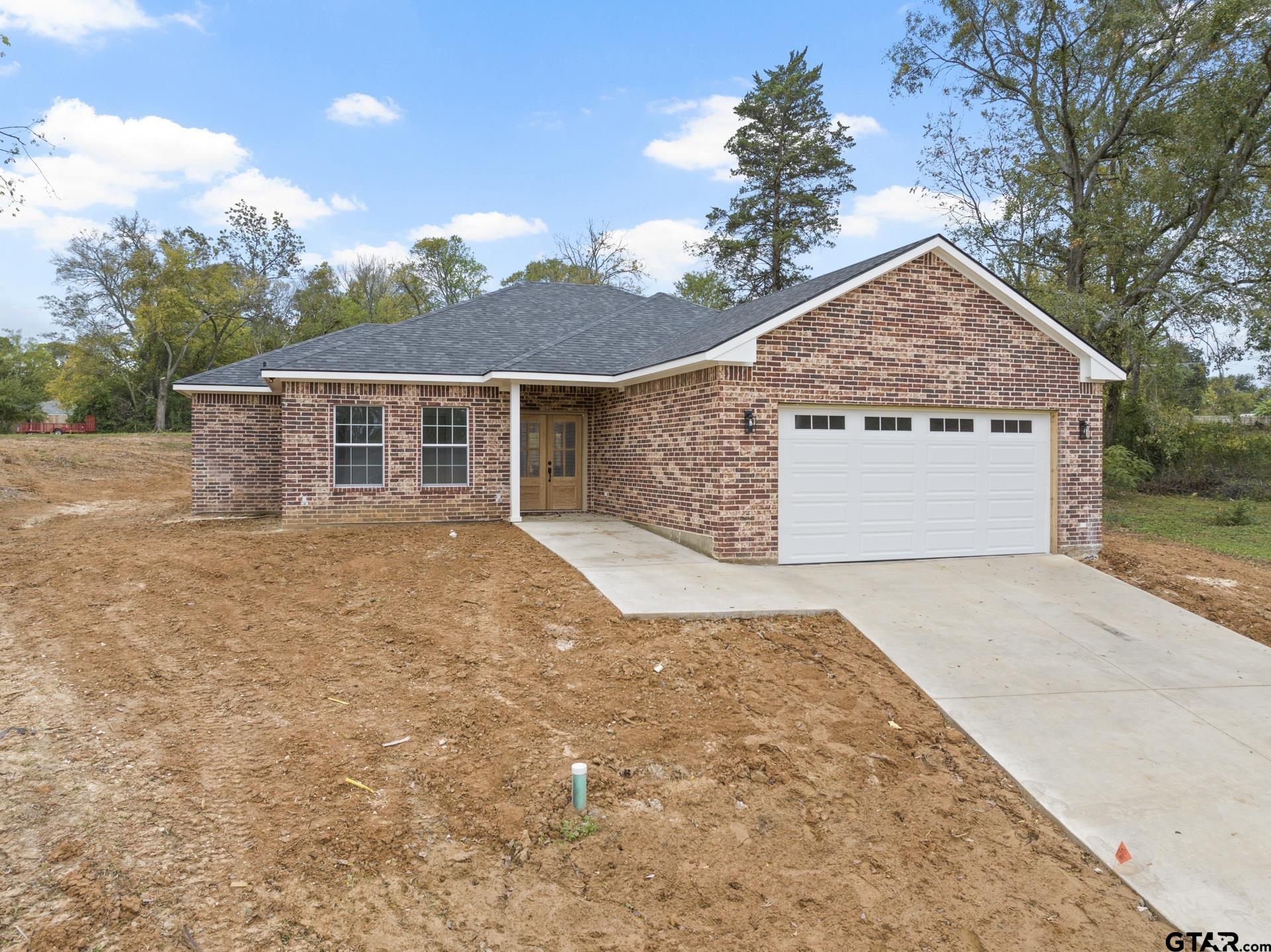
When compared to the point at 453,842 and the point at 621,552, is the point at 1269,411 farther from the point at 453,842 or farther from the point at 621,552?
the point at 453,842

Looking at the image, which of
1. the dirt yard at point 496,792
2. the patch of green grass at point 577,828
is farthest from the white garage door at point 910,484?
the patch of green grass at point 577,828

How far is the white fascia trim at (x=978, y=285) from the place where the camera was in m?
9.89

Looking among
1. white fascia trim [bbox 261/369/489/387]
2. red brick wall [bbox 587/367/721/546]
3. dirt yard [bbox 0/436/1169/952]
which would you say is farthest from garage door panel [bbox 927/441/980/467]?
white fascia trim [bbox 261/369/489/387]

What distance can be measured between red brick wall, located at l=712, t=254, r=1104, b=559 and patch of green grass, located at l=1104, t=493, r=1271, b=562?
15.0ft

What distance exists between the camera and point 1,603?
8.31m

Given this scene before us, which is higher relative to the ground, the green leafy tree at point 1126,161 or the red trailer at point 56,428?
Result: the green leafy tree at point 1126,161

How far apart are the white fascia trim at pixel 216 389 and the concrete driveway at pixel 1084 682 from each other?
869cm

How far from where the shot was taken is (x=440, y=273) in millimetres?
44406

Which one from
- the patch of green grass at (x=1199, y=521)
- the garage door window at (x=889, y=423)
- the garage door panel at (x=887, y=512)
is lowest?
the patch of green grass at (x=1199, y=521)

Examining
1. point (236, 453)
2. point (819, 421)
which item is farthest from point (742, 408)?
point (236, 453)

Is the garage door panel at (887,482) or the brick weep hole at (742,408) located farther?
the garage door panel at (887,482)

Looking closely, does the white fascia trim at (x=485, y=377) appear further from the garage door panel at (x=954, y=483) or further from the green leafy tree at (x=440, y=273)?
the green leafy tree at (x=440, y=273)

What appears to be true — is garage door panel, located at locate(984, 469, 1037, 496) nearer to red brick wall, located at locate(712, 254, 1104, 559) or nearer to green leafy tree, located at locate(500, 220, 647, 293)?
red brick wall, located at locate(712, 254, 1104, 559)

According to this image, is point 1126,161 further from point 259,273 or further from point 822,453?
point 259,273
